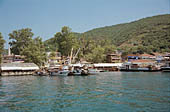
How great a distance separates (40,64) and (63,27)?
94.5ft

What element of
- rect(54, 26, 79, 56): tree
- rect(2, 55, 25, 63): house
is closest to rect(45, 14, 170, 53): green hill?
rect(54, 26, 79, 56): tree

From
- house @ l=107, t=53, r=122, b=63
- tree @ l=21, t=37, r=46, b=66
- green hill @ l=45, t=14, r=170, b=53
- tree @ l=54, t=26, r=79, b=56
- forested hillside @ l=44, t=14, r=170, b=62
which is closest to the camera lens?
tree @ l=21, t=37, r=46, b=66

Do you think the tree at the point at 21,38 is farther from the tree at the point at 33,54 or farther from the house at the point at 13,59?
the tree at the point at 33,54

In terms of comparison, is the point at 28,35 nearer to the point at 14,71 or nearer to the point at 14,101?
the point at 14,71

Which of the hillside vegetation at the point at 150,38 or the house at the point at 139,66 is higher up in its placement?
the hillside vegetation at the point at 150,38

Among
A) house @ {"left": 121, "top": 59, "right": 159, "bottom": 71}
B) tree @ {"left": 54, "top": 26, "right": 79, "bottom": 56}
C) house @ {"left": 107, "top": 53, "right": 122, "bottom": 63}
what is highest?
tree @ {"left": 54, "top": 26, "right": 79, "bottom": 56}

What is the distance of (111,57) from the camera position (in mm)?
107062

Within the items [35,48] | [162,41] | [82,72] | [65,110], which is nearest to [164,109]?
[65,110]

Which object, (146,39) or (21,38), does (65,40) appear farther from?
(146,39)

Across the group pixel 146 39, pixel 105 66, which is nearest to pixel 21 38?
pixel 105 66

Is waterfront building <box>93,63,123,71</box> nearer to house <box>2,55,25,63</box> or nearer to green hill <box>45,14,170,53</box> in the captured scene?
green hill <box>45,14,170,53</box>

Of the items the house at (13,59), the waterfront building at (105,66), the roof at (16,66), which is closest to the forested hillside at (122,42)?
the waterfront building at (105,66)

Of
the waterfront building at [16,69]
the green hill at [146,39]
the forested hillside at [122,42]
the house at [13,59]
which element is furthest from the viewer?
the green hill at [146,39]

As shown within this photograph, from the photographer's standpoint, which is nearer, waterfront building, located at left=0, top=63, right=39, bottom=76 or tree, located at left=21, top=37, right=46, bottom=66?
waterfront building, located at left=0, top=63, right=39, bottom=76
